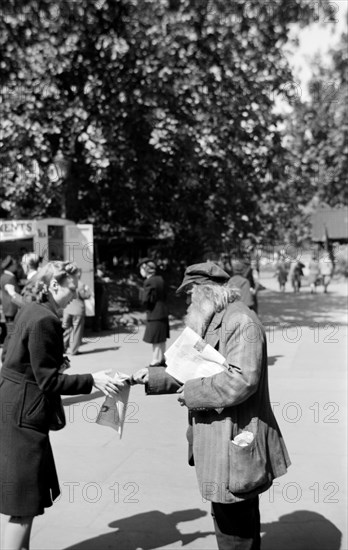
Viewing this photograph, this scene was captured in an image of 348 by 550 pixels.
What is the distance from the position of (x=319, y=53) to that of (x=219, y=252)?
77.0 feet

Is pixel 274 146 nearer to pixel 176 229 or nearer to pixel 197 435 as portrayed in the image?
pixel 176 229

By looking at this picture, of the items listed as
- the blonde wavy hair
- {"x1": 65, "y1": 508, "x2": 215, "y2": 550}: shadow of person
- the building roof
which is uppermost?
the building roof

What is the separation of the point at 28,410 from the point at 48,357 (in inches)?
11.2

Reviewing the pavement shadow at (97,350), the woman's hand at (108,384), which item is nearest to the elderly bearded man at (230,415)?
the woman's hand at (108,384)

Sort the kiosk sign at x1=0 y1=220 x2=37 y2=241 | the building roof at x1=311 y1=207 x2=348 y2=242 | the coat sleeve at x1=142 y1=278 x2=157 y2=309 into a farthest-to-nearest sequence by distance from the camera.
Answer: the building roof at x1=311 y1=207 x2=348 y2=242 → the kiosk sign at x1=0 y1=220 x2=37 y2=241 → the coat sleeve at x1=142 y1=278 x2=157 y2=309

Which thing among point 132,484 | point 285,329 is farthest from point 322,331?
point 132,484

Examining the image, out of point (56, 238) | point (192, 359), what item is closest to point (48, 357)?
point (192, 359)

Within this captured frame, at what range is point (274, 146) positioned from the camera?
17812 millimetres

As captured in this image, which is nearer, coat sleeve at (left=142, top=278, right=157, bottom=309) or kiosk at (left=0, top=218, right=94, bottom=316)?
coat sleeve at (left=142, top=278, right=157, bottom=309)

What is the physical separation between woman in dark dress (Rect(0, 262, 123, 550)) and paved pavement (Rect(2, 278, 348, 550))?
856 millimetres

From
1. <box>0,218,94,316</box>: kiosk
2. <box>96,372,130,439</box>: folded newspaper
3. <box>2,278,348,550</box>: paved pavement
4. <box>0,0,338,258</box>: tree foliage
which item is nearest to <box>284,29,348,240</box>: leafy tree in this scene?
<box>0,0,338,258</box>: tree foliage

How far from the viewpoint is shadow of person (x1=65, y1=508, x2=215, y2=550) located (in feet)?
A: 14.3

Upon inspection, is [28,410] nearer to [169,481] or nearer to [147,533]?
[147,533]

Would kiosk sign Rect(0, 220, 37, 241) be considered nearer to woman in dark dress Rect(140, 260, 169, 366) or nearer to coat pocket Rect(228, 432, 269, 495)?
woman in dark dress Rect(140, 260, 169, 366)
